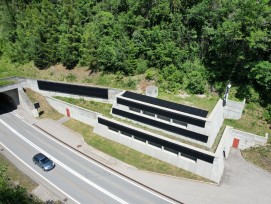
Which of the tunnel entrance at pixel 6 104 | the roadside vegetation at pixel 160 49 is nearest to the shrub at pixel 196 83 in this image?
the roadside vegetation at pixel 160 49

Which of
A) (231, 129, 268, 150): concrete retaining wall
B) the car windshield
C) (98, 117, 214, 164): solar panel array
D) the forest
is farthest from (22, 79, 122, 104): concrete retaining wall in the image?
(231, 129, 268, 150): concrete retaining wall

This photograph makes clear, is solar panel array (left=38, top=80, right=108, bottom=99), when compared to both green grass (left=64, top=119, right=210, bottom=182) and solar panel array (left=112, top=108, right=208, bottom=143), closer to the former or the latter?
solar panel array (left=112, top=108, right=208, bottom=143)

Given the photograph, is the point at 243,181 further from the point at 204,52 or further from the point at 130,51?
the point at 130,51

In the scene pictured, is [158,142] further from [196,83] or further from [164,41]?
[164,41]

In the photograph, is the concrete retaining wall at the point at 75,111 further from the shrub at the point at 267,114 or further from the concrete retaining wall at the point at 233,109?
the shrub at the point at 267,114

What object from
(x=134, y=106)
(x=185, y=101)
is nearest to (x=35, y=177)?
(x=134, y=106)
